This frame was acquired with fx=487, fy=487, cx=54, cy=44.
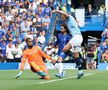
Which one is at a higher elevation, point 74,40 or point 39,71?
point 74,40

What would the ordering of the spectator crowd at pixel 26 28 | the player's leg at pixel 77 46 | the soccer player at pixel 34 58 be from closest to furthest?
1. the player's leg at pixel 77 46
2. the soccer player at pixel 34 58
3. the spectator crowd at pixel 26 28

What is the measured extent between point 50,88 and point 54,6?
827 inches

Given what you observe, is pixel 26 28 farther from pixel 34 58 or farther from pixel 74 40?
pixel 74 40

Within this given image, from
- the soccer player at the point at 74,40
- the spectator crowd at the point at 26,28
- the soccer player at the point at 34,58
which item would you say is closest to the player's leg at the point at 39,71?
the soccer player at the point at 34,58

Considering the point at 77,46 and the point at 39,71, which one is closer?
the point at 77,46

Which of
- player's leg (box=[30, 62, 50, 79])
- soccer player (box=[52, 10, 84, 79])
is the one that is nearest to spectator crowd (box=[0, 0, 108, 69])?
player's leg (box=[30, 62, 50, 79])

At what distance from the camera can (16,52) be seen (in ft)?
93.4

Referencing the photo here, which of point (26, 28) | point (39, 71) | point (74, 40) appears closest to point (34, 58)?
point (39, 71)

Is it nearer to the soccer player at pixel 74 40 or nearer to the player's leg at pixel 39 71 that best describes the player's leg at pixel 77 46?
the soccer player at pixel 74 40

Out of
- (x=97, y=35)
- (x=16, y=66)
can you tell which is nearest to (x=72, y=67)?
(x=16, y=66)

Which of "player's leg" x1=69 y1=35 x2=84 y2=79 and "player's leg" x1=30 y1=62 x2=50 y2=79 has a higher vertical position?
"player's leg" x1=69 y1=35 x2=84 y2=79

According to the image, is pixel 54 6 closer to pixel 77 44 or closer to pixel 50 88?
pixel 77 44

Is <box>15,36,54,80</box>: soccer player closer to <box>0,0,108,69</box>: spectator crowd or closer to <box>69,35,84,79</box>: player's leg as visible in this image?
<box>69,35,84,79</box>: player's leg

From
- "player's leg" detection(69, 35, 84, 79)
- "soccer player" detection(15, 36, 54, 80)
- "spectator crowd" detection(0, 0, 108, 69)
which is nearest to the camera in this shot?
"player's leg" detection(69, 35, 84, 79)
